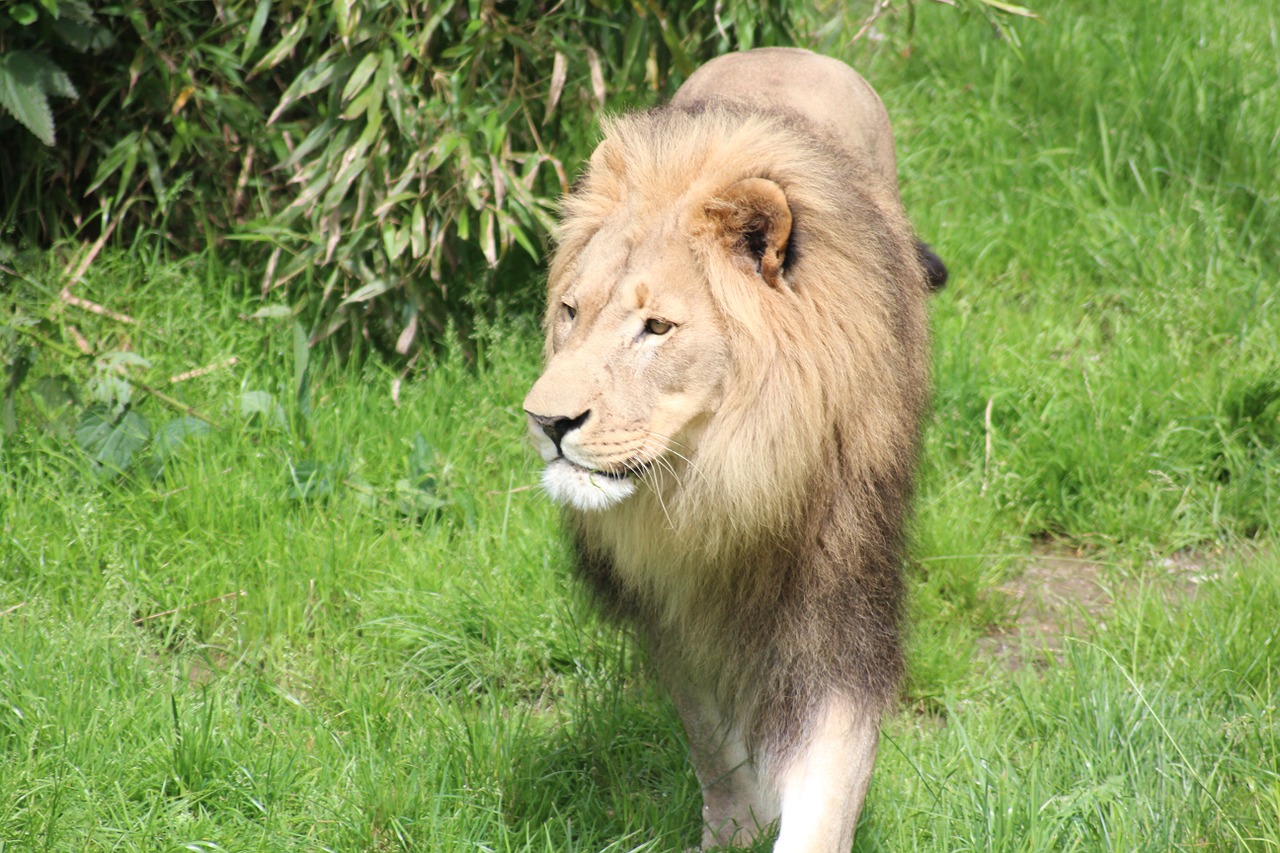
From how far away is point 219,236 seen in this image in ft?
16.3

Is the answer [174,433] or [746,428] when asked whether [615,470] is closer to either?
[746,428]

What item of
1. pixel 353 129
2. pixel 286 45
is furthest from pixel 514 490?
pixel 286 45

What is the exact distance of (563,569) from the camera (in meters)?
3.75

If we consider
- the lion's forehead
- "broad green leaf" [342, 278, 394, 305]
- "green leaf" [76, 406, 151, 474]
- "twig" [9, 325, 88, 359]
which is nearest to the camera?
the lion's forehead

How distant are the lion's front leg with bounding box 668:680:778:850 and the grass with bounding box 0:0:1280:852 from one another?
0.09m

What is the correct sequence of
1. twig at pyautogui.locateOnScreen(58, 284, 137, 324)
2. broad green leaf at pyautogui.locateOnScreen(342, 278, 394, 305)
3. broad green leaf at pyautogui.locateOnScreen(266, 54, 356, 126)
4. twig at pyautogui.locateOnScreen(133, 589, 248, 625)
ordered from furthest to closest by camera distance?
twig at pyautogui.locateOnScreen(58, 284, 137, 324)
broad green leaf at pyautogui.locateOnScreen(342, 278, 394, 305)
broad green leaf at pyautogui.locateOnScreen(266, 54, 356, 126)
twig at pyautogui.locateOnScreen(133, 589, 248, 625)

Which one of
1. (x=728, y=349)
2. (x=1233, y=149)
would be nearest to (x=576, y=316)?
(x=728, y=349)

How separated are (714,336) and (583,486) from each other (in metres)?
0.36

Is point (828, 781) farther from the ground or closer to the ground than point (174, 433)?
farther from the ground

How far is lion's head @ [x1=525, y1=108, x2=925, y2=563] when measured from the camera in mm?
2385

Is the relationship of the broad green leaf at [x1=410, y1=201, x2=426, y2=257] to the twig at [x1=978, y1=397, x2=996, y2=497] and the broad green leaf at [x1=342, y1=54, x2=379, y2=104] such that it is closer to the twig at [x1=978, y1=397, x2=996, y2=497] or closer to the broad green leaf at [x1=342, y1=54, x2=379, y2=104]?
the broad green leaf at [x1=342, y1=54, x2=379, y2=104]

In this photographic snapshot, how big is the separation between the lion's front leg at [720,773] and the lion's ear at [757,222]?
1.00 m

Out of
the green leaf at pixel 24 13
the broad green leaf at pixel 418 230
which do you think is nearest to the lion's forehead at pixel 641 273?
the broad green leaf at pixel 418 230

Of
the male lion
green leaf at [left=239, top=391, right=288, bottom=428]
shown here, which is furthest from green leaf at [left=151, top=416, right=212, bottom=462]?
the male lion
